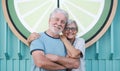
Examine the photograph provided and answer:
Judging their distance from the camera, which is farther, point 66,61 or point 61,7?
point 61,7

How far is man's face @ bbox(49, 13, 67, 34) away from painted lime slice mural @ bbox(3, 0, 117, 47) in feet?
1.43

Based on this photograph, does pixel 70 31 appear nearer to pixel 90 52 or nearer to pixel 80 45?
pixel 80 45

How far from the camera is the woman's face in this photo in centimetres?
177

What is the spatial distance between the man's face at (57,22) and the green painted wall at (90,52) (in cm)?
50

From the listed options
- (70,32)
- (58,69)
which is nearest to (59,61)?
(58,69)

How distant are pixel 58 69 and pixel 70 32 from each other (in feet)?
0.74

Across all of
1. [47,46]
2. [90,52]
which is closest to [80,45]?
A: [47,46]

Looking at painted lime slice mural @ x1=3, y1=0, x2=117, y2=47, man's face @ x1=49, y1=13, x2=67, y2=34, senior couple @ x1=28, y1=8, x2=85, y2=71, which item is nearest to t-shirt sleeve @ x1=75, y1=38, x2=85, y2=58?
senior couple @ x1=28, y1=8, x2=85, y2=71

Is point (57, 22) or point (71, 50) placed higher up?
point (57, 22)

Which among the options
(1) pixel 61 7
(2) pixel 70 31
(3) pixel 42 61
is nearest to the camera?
(3) pixel 42 61

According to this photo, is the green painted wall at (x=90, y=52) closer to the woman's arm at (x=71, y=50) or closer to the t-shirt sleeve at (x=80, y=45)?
the t-shirt sleeve at (x=80, y=45)

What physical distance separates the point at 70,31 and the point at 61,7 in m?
0.37

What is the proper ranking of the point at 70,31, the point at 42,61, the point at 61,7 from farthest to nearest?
the point at 61,7 → the point at 70,31 → the point at 42,61

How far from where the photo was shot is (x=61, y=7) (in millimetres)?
2109
